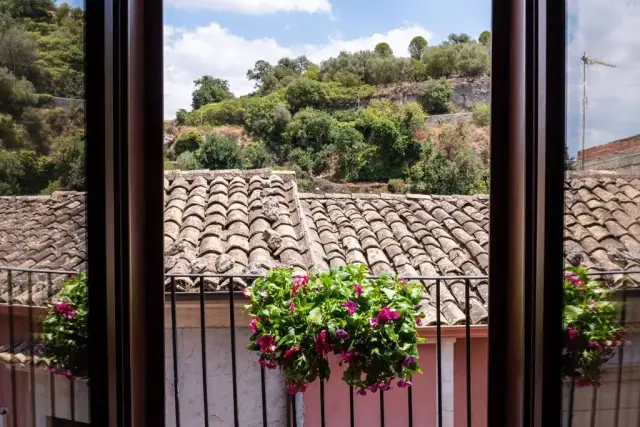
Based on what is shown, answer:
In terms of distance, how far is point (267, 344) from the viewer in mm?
1740

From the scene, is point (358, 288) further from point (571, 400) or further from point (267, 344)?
point (571, 400)

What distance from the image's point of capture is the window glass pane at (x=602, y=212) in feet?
2.95

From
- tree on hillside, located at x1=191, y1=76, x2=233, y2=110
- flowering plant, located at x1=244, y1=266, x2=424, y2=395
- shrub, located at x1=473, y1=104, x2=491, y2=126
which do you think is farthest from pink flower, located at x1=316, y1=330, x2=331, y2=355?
tree on hillside, located at x1=191, y1=76, x2=233, y2=110

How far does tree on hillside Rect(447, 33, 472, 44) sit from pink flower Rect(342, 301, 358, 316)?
2788 millimetres

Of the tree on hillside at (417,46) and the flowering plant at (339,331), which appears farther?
the tree on hillside at (417,46)

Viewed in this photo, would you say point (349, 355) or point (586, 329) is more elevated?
point (586, 329)

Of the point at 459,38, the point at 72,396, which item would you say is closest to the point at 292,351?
the point at 72,396

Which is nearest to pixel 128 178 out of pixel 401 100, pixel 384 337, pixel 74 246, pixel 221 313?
pixel 74 246

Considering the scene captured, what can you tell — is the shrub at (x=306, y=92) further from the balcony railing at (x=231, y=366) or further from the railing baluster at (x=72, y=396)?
the railing baluster at (x=72, y=396)

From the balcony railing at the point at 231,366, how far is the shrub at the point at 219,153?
1.39 m

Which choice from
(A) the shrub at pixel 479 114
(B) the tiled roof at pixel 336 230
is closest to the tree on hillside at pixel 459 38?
(A) the shrub at pixel 479 114

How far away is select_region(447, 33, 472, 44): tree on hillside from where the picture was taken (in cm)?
394

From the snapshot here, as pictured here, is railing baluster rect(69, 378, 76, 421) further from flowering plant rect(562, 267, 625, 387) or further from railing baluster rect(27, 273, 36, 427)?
Answer: flowering plant rect(562, 267, 625, 387)

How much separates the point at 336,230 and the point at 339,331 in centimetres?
215
